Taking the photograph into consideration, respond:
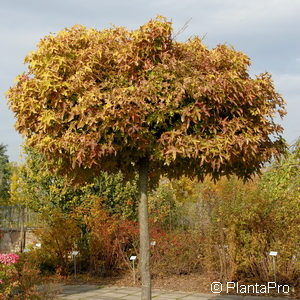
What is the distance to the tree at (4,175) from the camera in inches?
Result: 1321

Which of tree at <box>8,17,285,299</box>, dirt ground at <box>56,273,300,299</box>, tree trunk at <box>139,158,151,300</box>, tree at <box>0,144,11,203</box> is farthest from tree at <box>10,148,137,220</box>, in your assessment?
tree at <box>0,144,11,203</box>

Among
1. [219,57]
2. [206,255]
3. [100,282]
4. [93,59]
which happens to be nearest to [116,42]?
[93,59]

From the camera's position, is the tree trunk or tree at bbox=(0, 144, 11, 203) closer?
the tree trunk

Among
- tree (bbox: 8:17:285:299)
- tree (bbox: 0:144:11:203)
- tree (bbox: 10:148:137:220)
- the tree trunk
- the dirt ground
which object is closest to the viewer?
tree (bbox: 8:17:285:299)

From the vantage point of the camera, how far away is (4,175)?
3588 centimetres

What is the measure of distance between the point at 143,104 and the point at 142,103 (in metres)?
0.01

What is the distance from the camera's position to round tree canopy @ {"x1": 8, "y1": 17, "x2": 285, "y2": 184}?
13.2ft

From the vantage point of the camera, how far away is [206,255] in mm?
9625

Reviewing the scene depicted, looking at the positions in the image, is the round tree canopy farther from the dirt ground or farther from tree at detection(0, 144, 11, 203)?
tree at detection(0, 144, 11, 203)

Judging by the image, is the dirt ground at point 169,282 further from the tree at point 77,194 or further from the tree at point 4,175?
the tree at point 4,175

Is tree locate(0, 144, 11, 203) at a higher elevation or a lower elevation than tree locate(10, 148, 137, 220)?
higher

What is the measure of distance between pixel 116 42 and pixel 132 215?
874 centimetres

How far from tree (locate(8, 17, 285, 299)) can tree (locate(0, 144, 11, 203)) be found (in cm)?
2946

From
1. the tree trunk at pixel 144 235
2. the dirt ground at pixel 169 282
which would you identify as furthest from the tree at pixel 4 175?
the tree trunk at pixel 144 235
